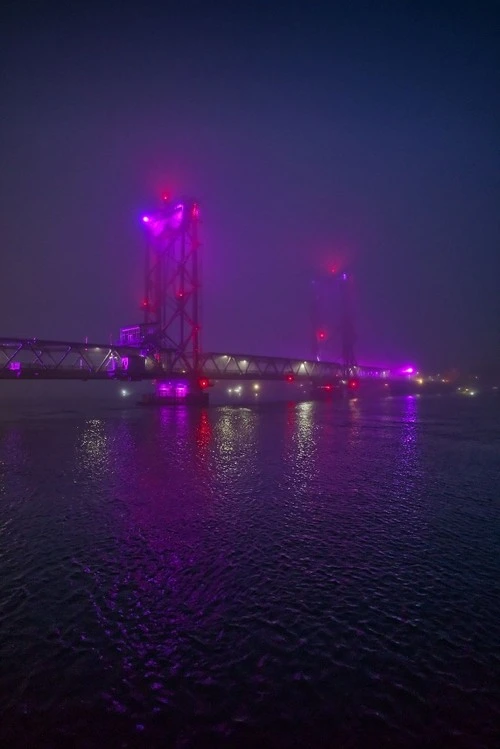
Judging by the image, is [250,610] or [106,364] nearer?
[250,610]

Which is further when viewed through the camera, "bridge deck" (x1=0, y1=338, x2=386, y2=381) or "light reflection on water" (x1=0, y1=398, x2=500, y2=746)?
"bridge deck" (x1=0, y1=338, x2=386, y2=381)

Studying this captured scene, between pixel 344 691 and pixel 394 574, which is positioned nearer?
pixel 344 691

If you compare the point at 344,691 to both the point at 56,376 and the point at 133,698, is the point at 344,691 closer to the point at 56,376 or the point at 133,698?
the point at 133,698

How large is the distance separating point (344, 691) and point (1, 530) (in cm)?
1342

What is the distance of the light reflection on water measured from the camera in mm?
6176

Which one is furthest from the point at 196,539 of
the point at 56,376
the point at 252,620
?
the point at 56,376

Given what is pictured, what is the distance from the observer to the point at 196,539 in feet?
43.6

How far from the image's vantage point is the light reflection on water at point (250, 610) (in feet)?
20.3

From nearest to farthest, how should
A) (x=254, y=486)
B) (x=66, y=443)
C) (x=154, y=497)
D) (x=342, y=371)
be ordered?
(x=154, y=497)
(x=254, y=486)
(x=66, y=443)
(x=342, y=371)

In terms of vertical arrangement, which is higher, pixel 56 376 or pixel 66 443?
pixel 56 376

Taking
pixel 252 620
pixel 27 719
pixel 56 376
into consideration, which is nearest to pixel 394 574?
pixel 252 620

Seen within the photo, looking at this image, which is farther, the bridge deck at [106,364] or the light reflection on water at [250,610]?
the bridge deck at [106,364]

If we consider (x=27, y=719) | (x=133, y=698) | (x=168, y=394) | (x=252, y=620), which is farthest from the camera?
(x=168, y=394)

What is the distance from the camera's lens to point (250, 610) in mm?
9055
